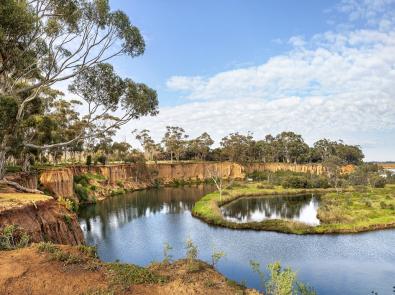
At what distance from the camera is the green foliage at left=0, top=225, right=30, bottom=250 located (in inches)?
640

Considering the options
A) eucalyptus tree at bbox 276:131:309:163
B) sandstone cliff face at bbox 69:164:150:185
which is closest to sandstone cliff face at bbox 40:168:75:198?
sandstone cliff face at bbox 69:164:150:185

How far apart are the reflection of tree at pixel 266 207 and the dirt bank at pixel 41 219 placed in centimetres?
2778

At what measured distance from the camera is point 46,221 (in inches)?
918

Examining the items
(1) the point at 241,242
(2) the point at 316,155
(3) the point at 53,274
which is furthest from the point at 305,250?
(2) the point at 316,155

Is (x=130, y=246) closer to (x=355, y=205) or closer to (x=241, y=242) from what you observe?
(x=241, y=242)

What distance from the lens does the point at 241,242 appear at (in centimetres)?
3688

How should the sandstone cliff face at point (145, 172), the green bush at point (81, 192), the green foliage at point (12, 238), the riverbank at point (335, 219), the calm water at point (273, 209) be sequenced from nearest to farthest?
the green foliage at point (12, 238), the riverbank at point (335, 219), the calm water at point (273, 209), the sandstone cliff face at point (145, 172), the green bush at point (81, 192)

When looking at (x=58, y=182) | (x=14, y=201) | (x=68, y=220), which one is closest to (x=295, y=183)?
(x=58, y=182)

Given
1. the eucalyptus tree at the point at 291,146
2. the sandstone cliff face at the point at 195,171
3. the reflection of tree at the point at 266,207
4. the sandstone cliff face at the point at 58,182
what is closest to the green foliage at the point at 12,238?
the reflection of tree at the point at 266,207

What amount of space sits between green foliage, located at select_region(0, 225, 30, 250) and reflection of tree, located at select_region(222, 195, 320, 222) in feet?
112

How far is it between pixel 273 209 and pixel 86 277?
50.8 meters

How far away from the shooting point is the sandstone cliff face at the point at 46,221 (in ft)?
68.0

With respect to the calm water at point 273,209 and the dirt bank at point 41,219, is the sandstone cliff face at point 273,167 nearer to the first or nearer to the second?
the calm water at point 273,209

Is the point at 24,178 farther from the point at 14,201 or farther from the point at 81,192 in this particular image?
the point at 81,192
